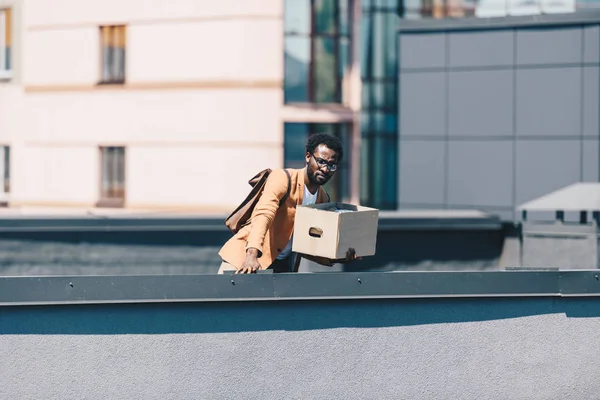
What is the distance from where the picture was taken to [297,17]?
21.0m

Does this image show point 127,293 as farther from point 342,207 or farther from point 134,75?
point 134,75

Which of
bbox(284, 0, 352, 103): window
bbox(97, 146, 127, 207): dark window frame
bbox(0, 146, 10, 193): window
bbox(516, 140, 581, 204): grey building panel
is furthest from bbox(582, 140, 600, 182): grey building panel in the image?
bbox(0, 146, 10, 193): window

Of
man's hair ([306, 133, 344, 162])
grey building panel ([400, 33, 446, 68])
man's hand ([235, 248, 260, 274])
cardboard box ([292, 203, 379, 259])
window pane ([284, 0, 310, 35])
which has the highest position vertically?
window pane ([284, 0, 310, 35])

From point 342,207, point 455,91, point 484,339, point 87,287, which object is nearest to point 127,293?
point 87,287

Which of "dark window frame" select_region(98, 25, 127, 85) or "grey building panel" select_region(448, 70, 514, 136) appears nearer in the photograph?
"grey building panel" select_region(448, 70, 514, 136)

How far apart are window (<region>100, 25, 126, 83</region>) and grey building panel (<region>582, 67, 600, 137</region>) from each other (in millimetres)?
10600

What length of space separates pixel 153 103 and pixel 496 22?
26.4 ft

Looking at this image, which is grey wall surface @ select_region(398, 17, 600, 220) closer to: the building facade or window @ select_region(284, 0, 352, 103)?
the building facade

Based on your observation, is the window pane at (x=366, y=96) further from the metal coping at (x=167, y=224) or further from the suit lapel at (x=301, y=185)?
the suit lapel at (x=301, y=185)

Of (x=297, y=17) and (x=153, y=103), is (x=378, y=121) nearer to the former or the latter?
(x=297, y=17)

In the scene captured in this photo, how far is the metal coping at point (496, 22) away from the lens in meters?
18.1

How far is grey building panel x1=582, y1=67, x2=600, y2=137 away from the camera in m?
18.1

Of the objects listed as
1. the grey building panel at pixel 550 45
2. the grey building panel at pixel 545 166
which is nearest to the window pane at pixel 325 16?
the grey building panel at pixel 550 45

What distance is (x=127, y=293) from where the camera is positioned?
5574mm
